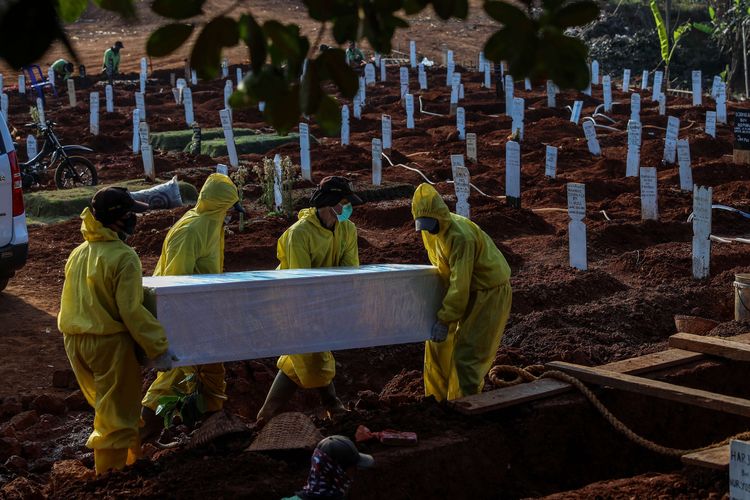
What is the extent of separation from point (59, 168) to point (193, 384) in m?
10.6

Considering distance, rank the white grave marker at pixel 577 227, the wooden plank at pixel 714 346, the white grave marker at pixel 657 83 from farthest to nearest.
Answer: the white grave marker at pixel 657 83 < the white grave marker at pixel 577 227 < the wooden plank at pixel 714 346

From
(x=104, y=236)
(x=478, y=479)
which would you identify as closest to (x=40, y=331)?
(x=104, y=236)

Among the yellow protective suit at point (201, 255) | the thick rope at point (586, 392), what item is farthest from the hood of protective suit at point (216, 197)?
the thick rope at point (586, 392)

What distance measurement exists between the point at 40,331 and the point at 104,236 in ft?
14.2

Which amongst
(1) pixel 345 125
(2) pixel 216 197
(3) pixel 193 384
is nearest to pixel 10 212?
(2) pixel 216 197

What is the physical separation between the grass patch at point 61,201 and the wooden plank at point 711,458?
11.4 meters

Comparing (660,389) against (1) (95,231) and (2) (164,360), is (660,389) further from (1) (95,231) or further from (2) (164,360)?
(1) (95,231)

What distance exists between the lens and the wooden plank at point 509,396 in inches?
241

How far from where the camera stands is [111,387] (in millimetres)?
5766

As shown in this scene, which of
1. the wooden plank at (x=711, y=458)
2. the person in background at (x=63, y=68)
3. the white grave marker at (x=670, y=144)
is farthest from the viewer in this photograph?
the person in background at (x=63, y=68)

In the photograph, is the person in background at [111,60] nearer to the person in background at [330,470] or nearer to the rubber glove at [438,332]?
the rubber glove at [438,332]

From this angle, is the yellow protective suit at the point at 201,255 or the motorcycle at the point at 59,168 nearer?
the yellow protective suit at the point at 201,255

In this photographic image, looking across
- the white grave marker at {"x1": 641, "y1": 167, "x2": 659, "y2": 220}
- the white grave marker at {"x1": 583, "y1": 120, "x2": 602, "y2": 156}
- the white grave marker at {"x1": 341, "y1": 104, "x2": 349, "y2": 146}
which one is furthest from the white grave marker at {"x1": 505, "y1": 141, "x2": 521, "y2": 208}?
the white grave marker at {"x1": 341, "y1": 104, "x2": 349, "y2": 146}

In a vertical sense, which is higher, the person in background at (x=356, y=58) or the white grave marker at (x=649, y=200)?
the person in background at (x=356, y=58)
